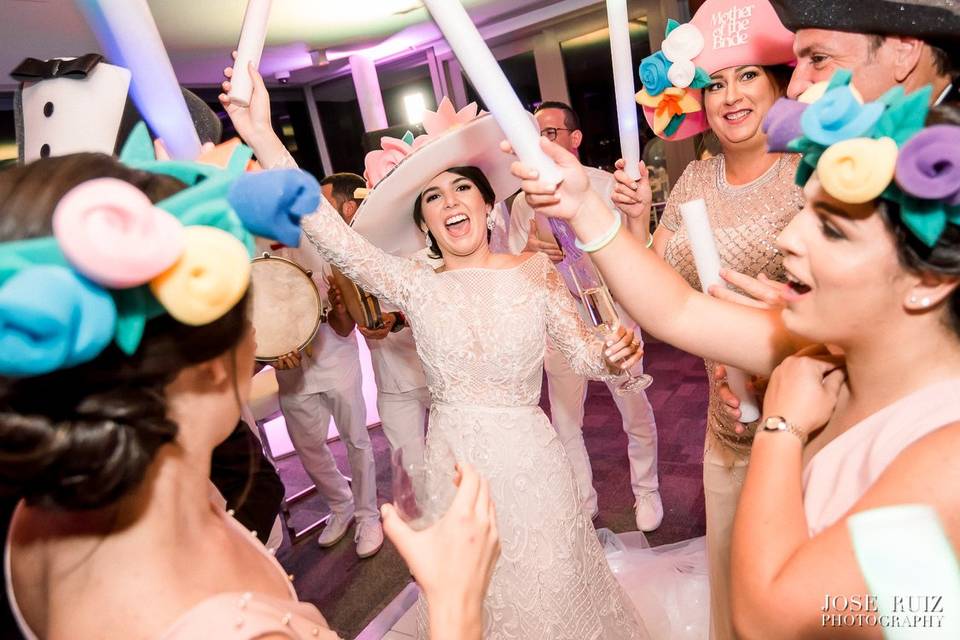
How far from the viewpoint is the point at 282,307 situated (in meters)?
3.01

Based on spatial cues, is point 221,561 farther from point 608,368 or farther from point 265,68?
point 265,68

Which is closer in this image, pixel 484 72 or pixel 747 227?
pixel 484 72

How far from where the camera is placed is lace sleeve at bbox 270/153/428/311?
211 cm

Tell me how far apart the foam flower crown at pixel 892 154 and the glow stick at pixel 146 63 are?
4.86 ft

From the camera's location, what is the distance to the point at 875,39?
150 centimetres

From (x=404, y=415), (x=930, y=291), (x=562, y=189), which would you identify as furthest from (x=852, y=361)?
(x=404, y=415)

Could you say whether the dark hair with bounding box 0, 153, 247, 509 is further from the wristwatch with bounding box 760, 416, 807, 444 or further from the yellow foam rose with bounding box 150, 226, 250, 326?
the wristwatch with bounding box 760, 416, 807, 444

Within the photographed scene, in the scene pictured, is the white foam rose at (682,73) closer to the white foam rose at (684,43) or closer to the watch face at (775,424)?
the white foam rose at (684,43)

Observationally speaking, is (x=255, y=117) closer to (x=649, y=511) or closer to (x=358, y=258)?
(x=358, y=258)

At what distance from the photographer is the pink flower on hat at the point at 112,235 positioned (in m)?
0.66

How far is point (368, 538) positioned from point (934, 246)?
10.8 ft

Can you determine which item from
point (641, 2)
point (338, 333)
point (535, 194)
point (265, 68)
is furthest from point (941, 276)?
point (265, 68)

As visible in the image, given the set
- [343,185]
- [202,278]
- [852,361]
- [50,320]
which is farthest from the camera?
[343,185]

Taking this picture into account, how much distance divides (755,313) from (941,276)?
1.60 feet
